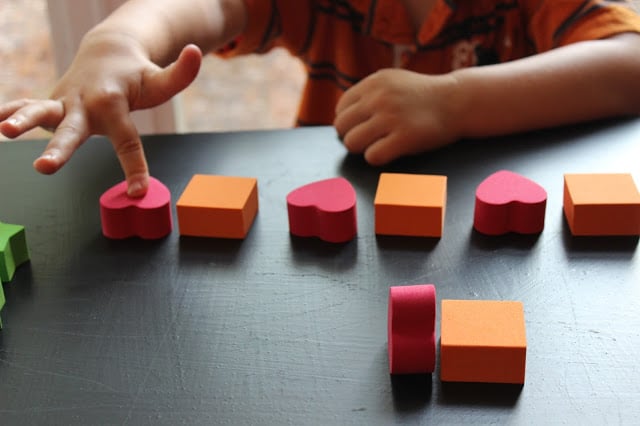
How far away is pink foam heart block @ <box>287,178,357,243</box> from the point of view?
80 centimetres

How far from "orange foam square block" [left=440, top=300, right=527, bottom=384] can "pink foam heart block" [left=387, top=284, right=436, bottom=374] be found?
0.04 feet

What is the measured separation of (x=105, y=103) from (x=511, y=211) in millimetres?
441

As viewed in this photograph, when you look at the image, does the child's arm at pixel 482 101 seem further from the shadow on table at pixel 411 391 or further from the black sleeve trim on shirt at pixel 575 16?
the shadow on table at pixel 411 391

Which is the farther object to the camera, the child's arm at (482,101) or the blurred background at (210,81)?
the blurred background at (210,81)

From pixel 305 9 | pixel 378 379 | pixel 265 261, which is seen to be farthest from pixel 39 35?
pixel 378 379

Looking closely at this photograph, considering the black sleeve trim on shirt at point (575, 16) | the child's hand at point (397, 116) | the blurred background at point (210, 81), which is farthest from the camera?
the blurred background at point (210, 81)

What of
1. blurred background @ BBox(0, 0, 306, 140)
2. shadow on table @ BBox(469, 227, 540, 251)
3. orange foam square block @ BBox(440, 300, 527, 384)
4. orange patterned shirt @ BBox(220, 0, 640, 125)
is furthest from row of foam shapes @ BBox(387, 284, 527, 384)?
blurred background @ BBox(0, 0, 306, 140)

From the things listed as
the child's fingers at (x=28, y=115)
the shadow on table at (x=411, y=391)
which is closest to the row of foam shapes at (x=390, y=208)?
the child's fingers at (x=28, y=115)

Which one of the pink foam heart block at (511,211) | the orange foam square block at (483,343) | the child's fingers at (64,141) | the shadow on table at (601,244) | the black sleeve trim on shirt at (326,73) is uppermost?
the child's fingers at (64,141)

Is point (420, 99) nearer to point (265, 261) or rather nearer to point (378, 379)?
point (265, 261)

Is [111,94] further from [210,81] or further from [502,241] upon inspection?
[210,81]

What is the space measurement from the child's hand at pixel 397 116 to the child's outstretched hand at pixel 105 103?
22cm

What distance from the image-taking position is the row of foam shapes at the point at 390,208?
797 millimetres

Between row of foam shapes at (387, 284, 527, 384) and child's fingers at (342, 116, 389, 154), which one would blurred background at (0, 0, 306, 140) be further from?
row of foam shapes at (387, 284, 527, 384)
